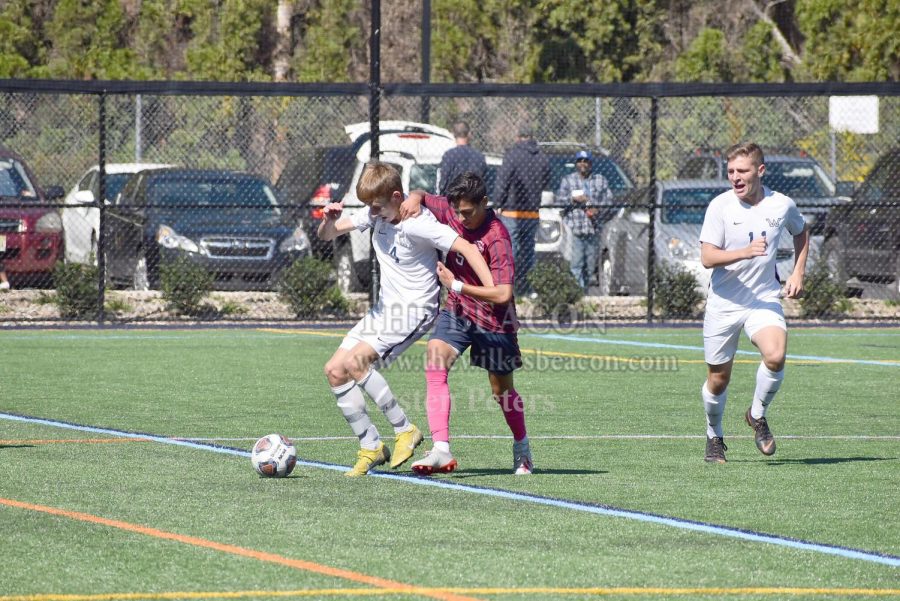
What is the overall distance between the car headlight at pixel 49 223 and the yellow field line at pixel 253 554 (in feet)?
42.1

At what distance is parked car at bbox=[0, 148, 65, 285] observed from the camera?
20.2 metres

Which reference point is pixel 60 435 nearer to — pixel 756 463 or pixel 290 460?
pixel 290 460

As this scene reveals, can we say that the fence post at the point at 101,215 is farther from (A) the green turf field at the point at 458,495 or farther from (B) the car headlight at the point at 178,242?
(A) the green turf field at the point at 458,495

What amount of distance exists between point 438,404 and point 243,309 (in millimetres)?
11581

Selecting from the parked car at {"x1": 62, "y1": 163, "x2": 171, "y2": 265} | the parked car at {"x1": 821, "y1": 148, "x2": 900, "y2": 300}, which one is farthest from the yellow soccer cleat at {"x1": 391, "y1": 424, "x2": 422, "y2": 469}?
the parked car at {"x1": 62, "y1": 163, "x2": 171, "y2": 265}

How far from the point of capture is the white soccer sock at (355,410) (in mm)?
8953

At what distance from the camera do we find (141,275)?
68.0 ft

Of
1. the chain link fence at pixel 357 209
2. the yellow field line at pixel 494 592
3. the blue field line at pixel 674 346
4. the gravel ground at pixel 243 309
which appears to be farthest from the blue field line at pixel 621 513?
the gravel ground at pixel 243 309

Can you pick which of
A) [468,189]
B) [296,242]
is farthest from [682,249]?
[468,189]

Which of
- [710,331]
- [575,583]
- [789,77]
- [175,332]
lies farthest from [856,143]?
[575,583]

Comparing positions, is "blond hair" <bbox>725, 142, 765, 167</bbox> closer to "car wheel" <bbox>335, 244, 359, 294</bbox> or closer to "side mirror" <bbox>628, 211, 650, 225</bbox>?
"side mirror" <bbox>628, 211, 650, 225</bbox>

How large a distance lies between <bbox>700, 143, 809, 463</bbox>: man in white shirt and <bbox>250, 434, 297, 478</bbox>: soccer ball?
2.42m

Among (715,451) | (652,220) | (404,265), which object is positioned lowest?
(715,451)

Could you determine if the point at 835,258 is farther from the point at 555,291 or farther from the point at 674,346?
the point at 674,346
